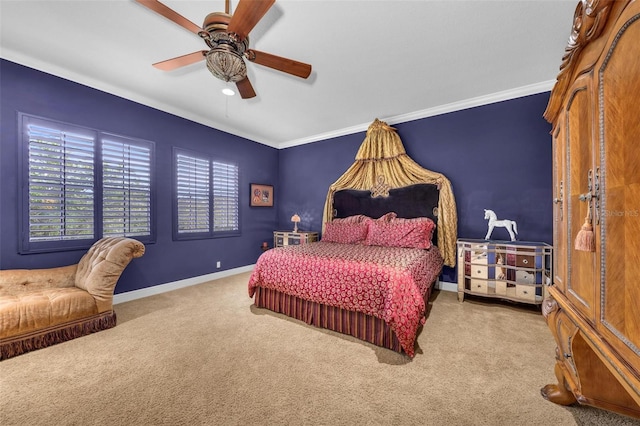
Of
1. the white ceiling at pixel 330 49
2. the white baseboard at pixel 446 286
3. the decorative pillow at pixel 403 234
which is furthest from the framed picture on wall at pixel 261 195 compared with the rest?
the white baseboard at pixel 446 286

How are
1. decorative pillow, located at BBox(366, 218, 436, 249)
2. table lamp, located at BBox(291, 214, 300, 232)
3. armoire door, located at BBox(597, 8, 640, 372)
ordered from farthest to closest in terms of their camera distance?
table lamp, located at BBox(291, 214, 300, 232), decorative pillow, located at BBox(366, 218, 436, 249), armoire door, located at BBox(597, 8, 640, 372)

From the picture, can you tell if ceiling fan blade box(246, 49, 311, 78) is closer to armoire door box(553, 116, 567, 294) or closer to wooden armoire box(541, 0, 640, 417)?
wooden armoire box(541, 0, 640, 417)

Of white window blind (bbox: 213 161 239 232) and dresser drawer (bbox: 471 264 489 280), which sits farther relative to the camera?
white window blind (bbox: 213 161 239 232)

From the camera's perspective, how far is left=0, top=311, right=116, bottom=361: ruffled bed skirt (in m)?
1.96

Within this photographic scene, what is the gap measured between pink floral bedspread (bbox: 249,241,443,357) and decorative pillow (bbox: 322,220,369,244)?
0.65 m

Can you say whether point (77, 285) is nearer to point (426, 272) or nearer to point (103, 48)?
point (103, 48)

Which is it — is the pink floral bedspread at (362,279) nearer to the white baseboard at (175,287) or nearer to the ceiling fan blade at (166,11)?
the white baseboard at (175,287)

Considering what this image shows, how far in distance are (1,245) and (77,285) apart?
0.80 meters

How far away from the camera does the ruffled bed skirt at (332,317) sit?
2162 millimetres

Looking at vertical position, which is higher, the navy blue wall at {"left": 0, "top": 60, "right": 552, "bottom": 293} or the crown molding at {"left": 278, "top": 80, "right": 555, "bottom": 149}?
the crown molding at {"left": 278, "top": 80, "right": 555, "bottom": 149}

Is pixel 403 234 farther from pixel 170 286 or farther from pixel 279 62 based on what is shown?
pixel 170 286

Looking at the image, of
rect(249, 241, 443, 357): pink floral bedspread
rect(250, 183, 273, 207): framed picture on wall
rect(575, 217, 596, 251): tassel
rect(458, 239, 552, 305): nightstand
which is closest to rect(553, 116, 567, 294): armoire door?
rect(575, 217, 596, 251): tassel

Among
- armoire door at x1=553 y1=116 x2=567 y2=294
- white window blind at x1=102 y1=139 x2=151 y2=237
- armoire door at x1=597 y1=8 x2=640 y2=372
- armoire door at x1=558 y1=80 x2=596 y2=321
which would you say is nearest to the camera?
armoire door at x1=597 y1=8 x2=640 y2=372

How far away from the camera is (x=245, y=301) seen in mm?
3236
